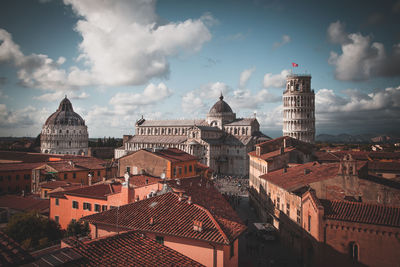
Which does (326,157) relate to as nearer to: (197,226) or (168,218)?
(168,218)

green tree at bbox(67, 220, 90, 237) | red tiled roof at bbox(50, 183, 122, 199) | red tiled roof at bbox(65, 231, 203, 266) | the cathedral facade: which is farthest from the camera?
the cathedral facade

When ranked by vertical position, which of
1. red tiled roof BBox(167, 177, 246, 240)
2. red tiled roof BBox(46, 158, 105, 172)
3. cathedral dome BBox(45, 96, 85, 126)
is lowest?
red tiled roof BBox(46, 158, 105, 172)

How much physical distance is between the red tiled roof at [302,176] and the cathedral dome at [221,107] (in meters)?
66.1

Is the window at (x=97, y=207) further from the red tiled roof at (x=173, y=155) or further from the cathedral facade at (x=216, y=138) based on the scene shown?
the cathedral facade at (x=216, y=138)

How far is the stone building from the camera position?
12950 cm

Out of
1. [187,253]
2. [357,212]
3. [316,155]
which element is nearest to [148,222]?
[187,253]

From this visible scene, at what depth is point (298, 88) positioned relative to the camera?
8381 centimetres

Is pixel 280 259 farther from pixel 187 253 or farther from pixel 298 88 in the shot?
pixel 298 88

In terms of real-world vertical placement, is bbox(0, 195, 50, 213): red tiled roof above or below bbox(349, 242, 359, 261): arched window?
below

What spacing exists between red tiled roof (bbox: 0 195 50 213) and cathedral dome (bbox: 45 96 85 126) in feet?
340

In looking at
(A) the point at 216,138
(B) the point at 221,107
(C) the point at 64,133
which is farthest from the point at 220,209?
(C) the point at 64,133

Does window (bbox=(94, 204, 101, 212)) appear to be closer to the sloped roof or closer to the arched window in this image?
the arched window

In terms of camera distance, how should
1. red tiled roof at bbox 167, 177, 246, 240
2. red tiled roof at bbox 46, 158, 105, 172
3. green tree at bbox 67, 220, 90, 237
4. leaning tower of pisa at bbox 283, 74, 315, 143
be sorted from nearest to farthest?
red tiled roof at bbox 167, 177, 246, 240 → green tree at bbox 67, 220, 90, 237 → red tiled roof at bbox 46, 158, 105, 172 → leaning tower of pisa at bbox 283, 74, 315, 143

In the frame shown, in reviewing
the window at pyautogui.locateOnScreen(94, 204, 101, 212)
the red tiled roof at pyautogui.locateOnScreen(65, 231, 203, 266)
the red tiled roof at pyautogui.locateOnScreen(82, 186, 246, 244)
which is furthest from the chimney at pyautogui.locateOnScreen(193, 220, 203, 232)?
the window at pyautogui.locateOnScreen(94, 204, 101, 212)
